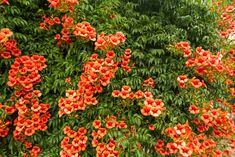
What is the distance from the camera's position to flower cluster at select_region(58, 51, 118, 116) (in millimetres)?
2738

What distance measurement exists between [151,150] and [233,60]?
5.73 ft

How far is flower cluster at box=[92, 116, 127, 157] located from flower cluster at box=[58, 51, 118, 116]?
0.76 feet

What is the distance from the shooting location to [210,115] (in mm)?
2938

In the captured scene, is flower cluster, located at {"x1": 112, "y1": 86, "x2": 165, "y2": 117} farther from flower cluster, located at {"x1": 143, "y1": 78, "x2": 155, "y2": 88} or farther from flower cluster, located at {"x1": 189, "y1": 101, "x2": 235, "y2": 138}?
flower cluster, located at {"x1": 189, "y1": 101, "x2": 235, "y2": 138}

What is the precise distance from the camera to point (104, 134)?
2.70 meters

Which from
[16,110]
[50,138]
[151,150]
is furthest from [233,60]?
[16,110]

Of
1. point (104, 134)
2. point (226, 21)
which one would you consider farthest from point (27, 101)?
point (226, 21)

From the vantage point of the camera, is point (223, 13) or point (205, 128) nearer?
point (205, 128)

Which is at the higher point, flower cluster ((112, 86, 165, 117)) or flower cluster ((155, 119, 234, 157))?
flower cluster ((112, 86, 165, 117))

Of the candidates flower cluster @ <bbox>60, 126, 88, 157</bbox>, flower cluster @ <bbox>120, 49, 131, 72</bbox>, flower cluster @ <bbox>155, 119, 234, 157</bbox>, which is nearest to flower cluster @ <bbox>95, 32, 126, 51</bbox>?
flower cluster @ <bbox>120, 49, 131, 72</bbox>

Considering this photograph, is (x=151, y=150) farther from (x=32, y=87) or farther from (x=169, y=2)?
(x=169, y=2)

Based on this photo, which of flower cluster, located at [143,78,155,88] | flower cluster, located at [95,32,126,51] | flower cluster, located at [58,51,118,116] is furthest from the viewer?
flower cluster, located at [143,78,155,88]

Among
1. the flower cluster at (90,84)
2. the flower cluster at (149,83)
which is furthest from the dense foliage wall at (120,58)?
the flower cluster at (90,84)

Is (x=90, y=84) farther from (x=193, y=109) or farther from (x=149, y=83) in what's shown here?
(x=193, y=109)
